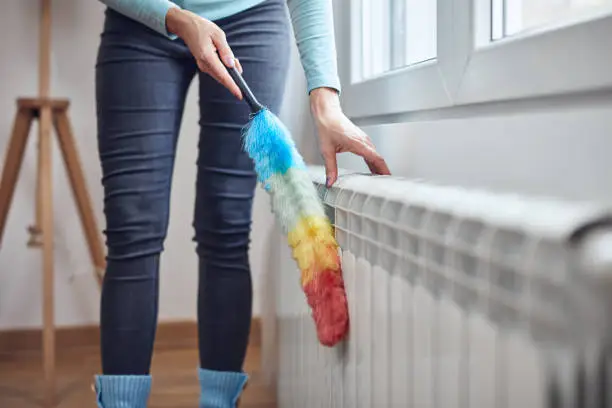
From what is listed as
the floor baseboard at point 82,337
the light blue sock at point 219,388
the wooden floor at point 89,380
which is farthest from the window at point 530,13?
the floor baseboard at point 82,337

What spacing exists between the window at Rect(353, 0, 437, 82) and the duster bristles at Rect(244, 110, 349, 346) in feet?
1.20

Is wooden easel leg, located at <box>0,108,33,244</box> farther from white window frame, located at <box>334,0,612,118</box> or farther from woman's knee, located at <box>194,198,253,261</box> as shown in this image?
white window frame, located at <box>334,0,612,118</box>

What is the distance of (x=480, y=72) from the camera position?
890 mm

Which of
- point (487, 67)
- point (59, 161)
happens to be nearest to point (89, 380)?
point (59, 161)

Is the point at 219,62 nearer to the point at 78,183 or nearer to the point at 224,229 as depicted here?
the point at 224,229

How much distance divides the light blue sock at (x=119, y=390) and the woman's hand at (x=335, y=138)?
0.48 m

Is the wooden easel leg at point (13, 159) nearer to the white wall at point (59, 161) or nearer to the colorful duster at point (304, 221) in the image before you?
the white wall at point (59, 161)

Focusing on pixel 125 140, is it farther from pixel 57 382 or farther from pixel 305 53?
pixel 57 382

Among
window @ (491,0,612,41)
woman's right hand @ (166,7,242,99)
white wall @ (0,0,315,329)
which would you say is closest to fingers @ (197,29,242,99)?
woman's right hand @ (166,7,242,99)

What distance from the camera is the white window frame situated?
0.67 m

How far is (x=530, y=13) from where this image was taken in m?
0.91

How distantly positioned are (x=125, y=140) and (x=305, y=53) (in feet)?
1.00

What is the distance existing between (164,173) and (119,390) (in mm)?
343

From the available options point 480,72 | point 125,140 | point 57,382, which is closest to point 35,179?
point 57,382
